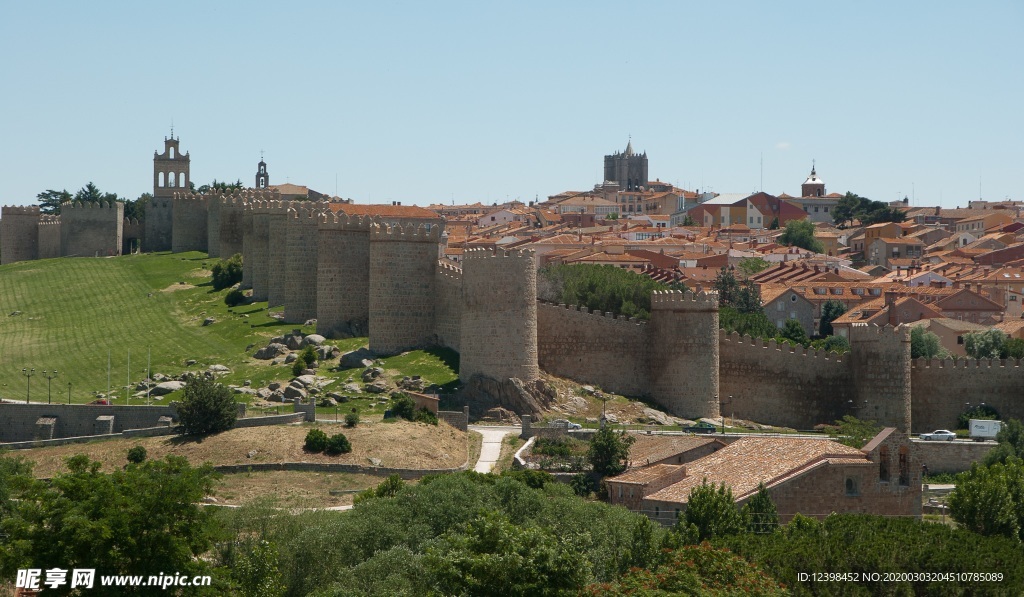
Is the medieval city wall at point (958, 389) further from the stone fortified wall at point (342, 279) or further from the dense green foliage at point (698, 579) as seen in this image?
the dense green foliage at point (698, 579)

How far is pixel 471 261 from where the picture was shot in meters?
56.9

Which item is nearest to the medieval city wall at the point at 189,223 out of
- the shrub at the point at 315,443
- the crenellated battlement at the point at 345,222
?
the crenellated battlement at the point at 345,222

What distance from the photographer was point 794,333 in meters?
76.2

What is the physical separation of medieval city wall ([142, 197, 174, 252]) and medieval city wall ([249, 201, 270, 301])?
2092cm

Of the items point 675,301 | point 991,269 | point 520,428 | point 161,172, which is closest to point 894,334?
point 675,301

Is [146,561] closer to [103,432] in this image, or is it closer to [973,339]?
[103,432]

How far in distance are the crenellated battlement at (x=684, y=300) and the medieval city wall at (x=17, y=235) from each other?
42.6 m

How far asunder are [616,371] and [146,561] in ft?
87.7

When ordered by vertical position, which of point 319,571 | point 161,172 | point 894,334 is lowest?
point 319,571

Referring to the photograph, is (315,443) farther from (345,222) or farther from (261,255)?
(261,255)

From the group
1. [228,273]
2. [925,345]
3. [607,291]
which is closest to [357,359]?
[607,291]

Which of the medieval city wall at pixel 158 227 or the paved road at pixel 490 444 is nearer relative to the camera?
the paved road at pixel 490 444

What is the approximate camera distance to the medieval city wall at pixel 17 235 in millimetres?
90938

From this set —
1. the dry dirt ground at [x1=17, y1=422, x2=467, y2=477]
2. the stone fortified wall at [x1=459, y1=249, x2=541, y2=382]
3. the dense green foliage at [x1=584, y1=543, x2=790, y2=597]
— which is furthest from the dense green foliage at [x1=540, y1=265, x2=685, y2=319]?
the dense green foliage at [x1=584, y1=543, x2=790, y2=597]
